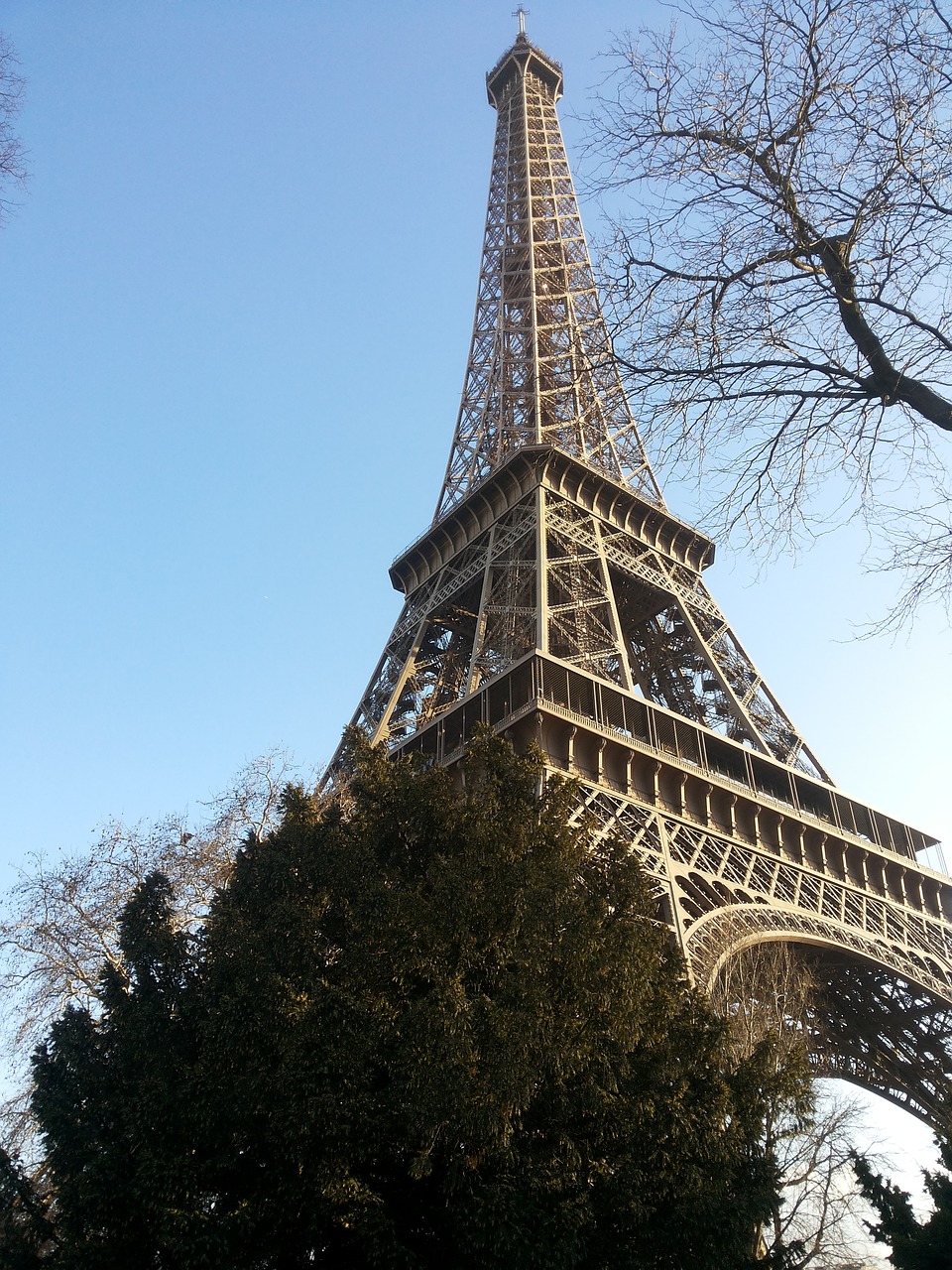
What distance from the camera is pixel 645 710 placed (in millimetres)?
27844

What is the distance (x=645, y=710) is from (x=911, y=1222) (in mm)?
14198

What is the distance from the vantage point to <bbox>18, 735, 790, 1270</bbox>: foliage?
38.0 feet

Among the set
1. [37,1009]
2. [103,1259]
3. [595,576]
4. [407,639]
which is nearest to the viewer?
[103,1259]

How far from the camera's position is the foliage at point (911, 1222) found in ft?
47.6

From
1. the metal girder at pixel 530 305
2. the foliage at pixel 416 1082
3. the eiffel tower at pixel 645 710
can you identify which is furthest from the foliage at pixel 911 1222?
the metal girder at pixel 530 305

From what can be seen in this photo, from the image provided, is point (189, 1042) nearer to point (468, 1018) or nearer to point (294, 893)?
point (294, 893)

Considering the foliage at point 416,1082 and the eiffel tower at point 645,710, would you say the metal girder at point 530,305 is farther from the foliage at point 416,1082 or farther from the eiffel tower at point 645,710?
the foliage at point 416,1082

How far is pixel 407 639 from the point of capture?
36.8 metres

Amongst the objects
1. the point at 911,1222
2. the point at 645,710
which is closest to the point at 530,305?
the point at 645,710

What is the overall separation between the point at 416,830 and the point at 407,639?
2214 centimetres

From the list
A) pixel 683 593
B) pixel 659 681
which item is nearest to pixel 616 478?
pixel 683 593

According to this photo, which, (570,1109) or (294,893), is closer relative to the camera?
(570,1109)

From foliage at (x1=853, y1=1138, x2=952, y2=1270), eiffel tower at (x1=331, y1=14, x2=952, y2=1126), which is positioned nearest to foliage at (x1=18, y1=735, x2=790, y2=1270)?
foliage at (x1=853, y1=1138, x2=952, y2=1270)

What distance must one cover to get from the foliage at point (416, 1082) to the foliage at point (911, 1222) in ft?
11.0
